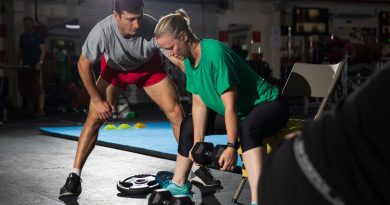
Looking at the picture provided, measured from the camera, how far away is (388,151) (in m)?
0.84

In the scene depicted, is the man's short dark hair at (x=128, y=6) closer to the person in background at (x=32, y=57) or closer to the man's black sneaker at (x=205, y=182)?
the man's black sneaker at (x=205, y=182)

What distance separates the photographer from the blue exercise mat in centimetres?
517

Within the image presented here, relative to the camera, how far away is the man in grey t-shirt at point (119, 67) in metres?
3.27

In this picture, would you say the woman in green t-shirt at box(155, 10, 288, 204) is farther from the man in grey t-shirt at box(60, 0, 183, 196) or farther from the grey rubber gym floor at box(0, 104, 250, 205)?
the grey rubber gym floor at box(0, 104, 250, 205)

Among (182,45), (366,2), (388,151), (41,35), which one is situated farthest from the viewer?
(366,2)

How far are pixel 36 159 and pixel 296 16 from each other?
1220cm

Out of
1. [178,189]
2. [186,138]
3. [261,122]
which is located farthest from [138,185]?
[261,122]

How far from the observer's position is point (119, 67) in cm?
352

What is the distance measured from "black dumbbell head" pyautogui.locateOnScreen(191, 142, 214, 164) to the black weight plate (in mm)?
1311

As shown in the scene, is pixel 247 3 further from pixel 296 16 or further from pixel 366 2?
pixel 366 2

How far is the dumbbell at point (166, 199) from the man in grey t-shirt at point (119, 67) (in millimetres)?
719

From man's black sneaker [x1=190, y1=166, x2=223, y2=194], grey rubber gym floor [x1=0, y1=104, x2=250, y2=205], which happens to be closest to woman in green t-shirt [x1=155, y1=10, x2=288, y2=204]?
grey rubber gym floor [x1=0, y1=104, x2=250, y2=205]

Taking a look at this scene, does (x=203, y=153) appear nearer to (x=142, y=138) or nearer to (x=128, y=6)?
(x=128, y=6)

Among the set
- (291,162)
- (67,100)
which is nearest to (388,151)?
(291,162)
